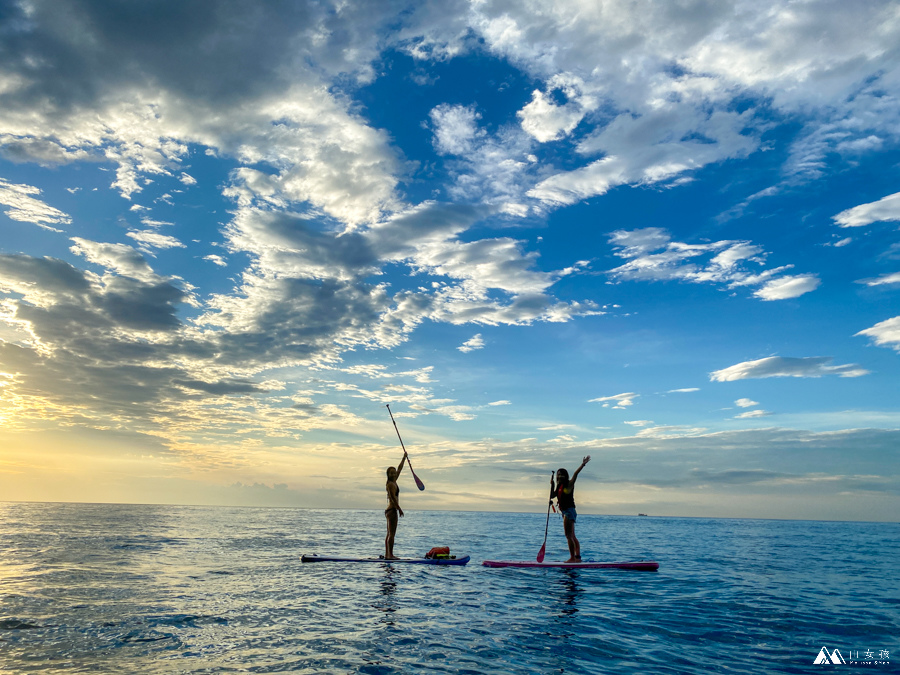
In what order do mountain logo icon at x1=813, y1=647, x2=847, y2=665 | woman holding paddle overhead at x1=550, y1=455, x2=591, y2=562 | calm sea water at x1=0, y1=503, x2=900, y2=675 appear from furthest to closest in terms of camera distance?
woman holding paddle overhead at x1=550, y1=455, x2=591, y2=562 → mountain logo icon at x1=813, y1=647, x2=847, y2=665 → calm sea water at x1=0, y1=503, x2=900, y2=675

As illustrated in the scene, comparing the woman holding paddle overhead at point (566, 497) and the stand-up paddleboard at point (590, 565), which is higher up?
the woman holding paddle overhead at point (566, 497)

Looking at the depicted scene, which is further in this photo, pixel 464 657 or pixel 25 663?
pixel 464 657

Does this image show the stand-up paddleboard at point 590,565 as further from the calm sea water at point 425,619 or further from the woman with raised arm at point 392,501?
the woman with raised arm at point 392,501

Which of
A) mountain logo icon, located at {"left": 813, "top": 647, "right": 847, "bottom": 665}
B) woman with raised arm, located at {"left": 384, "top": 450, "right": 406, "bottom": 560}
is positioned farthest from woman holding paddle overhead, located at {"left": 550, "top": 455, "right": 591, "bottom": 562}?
mountain logo icon, located at {"left": 813, "top": 647, "right": 847, "bottom": 665}

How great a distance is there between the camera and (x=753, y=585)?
55.4ft

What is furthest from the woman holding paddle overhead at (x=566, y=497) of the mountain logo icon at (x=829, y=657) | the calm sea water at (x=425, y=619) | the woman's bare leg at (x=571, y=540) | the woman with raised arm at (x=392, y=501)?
the mountain logo icon at (x=829, y=657)

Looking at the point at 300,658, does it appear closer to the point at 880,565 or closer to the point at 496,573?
the point at 496,573

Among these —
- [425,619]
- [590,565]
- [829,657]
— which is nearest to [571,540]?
[590,565]

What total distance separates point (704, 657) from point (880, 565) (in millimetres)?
25104

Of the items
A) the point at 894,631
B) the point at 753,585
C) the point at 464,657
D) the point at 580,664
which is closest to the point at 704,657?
the point at 580,664

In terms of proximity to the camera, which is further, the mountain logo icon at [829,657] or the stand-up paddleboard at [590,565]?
the stand-up paddleboard at [590,565]

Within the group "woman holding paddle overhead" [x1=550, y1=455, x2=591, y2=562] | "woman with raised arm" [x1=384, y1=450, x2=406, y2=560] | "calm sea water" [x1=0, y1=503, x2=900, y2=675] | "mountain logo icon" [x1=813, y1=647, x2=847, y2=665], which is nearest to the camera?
"calm sea water" [x1=0, y1=503, x2=900, y2=675]

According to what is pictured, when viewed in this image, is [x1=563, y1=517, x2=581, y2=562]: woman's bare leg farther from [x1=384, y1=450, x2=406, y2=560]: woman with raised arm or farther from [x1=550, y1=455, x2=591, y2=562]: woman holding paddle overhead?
[x1=384, y1=450, x2=406, y2=560]: woman with raised arm

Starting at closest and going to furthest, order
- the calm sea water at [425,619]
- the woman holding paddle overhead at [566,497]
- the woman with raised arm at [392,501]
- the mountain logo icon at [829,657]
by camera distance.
A: 1. the calm sea water at [425,619]
2. the mountain logo icon at [829,657]
3. the woman holding paddle overhead at [566,497]
4. the woman with raised arm at [392,501]
